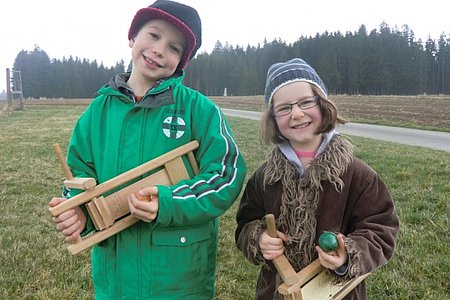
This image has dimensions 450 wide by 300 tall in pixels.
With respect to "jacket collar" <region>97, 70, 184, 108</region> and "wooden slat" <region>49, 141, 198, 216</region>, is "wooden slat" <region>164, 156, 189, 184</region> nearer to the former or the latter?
"wooden slat" <region>49, 141, 198, 216</region>

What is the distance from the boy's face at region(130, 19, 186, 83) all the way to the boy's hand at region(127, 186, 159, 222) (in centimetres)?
66

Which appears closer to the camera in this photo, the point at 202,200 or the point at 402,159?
the point at 202,200

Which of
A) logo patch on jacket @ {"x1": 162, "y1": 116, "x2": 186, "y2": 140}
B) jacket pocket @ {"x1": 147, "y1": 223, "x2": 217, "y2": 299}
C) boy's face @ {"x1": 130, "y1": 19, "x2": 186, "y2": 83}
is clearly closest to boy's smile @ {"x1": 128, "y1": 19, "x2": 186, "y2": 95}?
boy's face @ {"x1": 130, "y1": 19, "x2": 186, "y2": 83}

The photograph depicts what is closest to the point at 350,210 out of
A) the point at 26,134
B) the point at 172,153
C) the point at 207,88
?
the point at 172,153

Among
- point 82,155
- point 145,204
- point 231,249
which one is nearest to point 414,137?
point 231,249

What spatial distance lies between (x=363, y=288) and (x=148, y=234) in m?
1.23

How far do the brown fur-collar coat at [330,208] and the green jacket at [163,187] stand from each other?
0.23 meters

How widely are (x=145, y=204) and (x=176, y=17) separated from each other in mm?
989

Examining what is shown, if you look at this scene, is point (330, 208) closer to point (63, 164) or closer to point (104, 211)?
point (104, 211)

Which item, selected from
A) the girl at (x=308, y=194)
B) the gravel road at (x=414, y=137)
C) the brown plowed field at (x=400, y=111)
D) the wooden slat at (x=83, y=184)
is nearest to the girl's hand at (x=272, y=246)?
the girl at (x=308, y=194)

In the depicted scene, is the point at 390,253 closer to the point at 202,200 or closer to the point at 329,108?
the point at 329,108

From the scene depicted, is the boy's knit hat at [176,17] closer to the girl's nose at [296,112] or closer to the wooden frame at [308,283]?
the girl's nose at [296,112]

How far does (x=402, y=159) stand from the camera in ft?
31.7

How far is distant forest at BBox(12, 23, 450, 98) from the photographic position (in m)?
89.6
